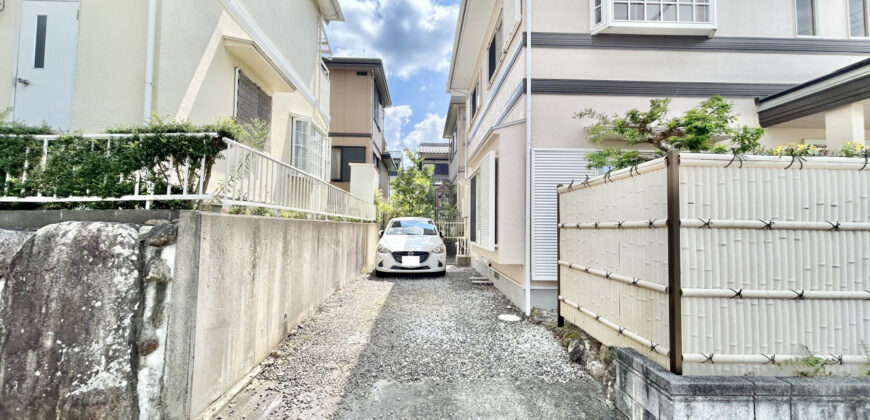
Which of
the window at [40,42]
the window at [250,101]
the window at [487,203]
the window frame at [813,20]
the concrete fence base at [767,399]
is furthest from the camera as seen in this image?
the window at [250,101]

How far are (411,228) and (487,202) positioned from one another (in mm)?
3897

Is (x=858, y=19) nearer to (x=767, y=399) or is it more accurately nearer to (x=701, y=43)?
(x=701, y=43)

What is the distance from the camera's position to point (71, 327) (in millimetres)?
2396

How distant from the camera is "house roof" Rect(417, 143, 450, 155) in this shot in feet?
96.6

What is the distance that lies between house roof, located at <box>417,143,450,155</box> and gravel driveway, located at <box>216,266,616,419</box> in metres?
24.7

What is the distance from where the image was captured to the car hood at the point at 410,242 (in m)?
8.63

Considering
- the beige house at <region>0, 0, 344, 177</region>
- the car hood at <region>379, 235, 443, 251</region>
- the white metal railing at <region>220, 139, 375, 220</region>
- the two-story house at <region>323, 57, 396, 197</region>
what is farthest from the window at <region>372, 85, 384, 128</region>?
the beige house at <region>0, 0, 344, 177</region>

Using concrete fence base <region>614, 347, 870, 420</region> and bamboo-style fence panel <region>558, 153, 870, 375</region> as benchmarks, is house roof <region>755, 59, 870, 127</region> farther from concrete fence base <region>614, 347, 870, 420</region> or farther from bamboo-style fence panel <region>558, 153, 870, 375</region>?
concrete fence base <region>614, 347, 870, 420</region>

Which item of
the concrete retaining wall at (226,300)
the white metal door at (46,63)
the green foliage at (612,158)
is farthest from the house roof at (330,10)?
the green foliage at (612,158)

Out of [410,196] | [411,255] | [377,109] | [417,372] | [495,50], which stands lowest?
[417,372]

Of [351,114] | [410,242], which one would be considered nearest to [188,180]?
[410,242]

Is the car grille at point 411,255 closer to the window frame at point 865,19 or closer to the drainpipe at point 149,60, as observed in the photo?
the drainpipe at point 149,60

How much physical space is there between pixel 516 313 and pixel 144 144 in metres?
4.92

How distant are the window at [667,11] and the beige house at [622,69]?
2cm
